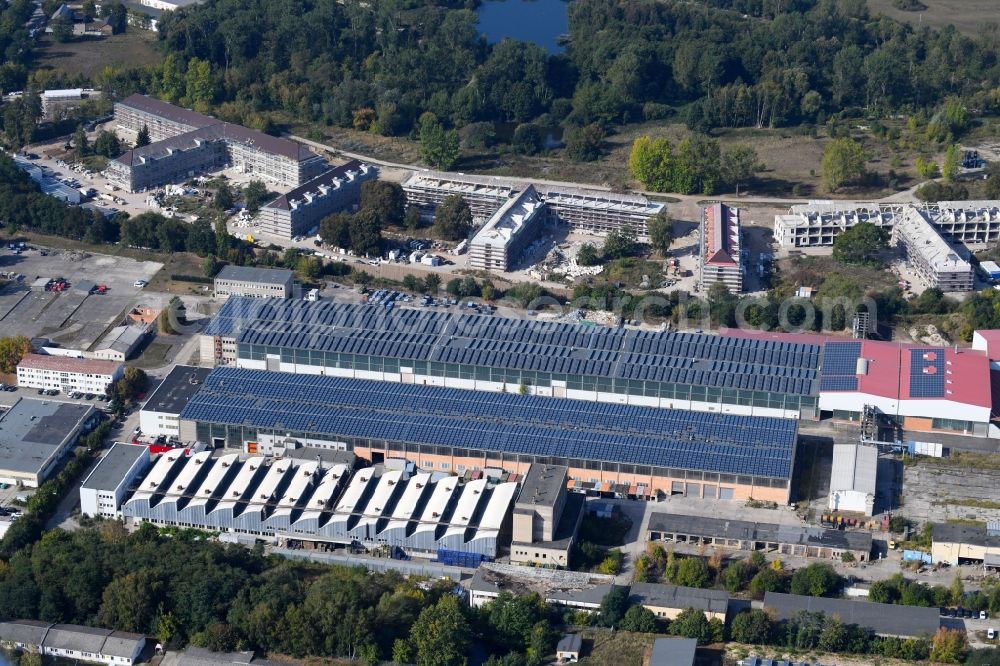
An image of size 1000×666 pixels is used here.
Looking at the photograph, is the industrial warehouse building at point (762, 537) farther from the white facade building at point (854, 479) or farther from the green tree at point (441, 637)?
the green tree at point (441, 637)

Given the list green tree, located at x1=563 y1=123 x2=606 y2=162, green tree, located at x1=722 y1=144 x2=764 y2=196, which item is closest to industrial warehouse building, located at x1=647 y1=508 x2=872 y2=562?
green tree, located at x1=722 y1=144 x2=764 y2=196

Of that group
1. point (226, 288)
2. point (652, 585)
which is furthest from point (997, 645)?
point (226, 288)

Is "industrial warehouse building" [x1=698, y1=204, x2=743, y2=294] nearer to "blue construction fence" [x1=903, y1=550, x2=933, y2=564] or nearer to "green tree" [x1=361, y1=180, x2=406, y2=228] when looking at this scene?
"green tree" [x1=361, y1=180, x2=406, y2=228]

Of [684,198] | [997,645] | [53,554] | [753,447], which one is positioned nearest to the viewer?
[997,645]

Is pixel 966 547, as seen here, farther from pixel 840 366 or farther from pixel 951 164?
pixel 951 164

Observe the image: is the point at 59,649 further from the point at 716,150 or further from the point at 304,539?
the point at 716,150

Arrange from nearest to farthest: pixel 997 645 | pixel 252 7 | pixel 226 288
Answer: pixel 997 645 → pixel 226 288 → pixel 252 7

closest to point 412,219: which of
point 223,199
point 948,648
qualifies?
point 223,199
